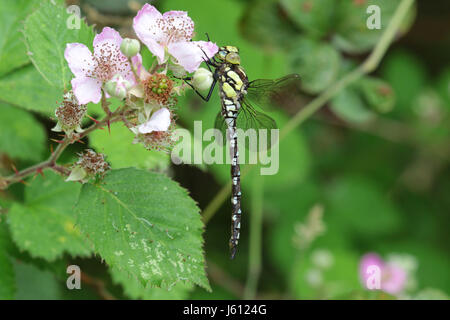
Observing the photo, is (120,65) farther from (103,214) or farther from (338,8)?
(338,8)

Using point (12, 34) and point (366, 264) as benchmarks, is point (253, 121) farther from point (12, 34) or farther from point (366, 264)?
point (366, 264)

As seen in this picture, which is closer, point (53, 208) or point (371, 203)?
point (53, 208)

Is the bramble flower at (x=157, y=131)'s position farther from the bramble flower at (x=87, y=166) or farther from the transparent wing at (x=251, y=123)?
the transparent wing at (x=251, y=123)

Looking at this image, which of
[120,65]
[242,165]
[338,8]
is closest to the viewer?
[120,65]

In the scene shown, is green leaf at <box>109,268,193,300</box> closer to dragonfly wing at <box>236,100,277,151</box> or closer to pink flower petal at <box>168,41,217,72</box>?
dragonfly wing at <box>236,100,277,151</box>

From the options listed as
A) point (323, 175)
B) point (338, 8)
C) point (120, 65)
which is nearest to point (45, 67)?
point (120, 65)

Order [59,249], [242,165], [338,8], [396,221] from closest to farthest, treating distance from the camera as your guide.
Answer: [59,249], [242,165], [338,8], [396,221]

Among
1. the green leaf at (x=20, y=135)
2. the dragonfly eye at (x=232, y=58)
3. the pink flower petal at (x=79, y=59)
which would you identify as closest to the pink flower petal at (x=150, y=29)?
the pink flower petal at (x=79, y=59)
